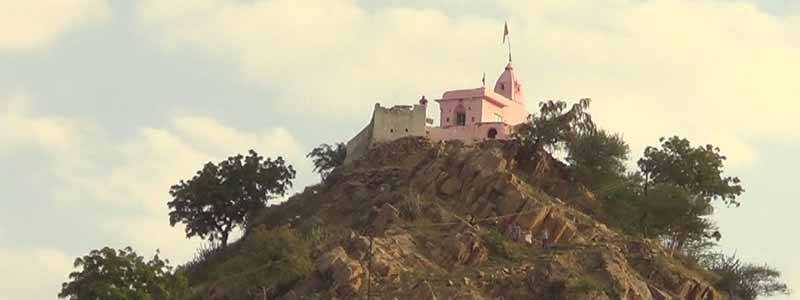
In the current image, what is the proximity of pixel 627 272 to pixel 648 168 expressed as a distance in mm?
12538

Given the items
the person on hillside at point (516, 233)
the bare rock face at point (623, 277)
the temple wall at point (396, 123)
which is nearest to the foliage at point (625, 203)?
the person on hillside at point (516, 233)

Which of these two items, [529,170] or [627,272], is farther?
[529,170]

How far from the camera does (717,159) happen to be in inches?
2995

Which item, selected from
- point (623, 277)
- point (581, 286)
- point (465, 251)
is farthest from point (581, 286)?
point (465, 251)

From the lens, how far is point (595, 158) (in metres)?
76.5

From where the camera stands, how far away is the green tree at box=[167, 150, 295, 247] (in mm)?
76875

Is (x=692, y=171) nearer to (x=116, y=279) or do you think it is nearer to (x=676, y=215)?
(x=676, y=215)

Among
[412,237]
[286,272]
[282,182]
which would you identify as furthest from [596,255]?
[282,182]

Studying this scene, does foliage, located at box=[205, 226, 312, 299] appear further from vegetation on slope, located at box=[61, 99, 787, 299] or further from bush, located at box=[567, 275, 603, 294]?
bush, located at box=[567, 275, 603, 294]

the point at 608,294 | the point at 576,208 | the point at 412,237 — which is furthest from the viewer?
the point at 576,208

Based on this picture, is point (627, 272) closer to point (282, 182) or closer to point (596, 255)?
point (596, 255)

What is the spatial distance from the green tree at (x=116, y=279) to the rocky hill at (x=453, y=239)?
5460 millimetres

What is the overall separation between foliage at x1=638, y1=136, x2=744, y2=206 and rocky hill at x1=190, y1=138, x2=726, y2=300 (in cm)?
421

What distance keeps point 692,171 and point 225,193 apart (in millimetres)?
20766
